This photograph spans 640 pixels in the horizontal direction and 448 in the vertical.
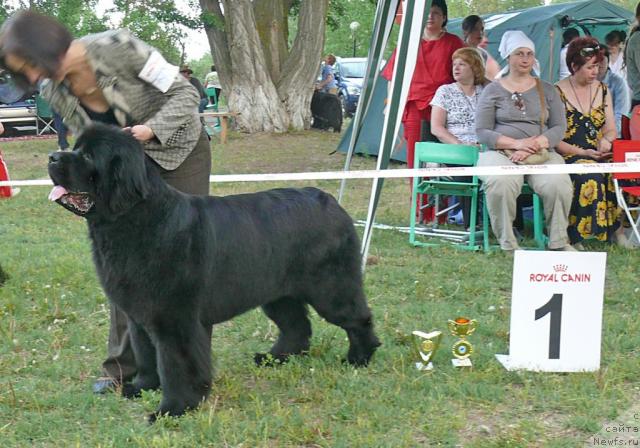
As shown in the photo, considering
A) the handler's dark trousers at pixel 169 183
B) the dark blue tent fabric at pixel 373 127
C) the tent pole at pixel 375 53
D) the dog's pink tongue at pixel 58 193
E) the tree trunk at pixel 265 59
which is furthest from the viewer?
the tree trunk at pixel 265 59

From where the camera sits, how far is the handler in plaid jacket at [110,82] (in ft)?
10.0

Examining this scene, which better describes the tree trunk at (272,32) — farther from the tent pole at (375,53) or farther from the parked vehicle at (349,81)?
the tent pole at (375,53)

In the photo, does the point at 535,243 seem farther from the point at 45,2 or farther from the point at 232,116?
the point at 45,2

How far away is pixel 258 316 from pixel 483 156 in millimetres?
2629

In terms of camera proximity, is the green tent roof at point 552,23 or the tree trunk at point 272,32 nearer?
the green tent roof at point 552,23

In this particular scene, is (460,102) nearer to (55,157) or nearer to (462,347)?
(462,347)

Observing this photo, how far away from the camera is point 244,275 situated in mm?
3428

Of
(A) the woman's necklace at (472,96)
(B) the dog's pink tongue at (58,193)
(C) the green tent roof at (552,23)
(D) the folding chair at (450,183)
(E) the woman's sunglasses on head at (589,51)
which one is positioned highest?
(C) the green tent roof at (552,23)

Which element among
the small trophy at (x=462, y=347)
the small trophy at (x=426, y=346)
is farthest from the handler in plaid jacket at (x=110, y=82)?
the small trophy at (x=462, y=347)

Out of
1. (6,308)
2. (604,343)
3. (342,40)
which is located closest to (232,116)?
(6,308)

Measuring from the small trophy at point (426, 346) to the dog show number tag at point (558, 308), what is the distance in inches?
15.2

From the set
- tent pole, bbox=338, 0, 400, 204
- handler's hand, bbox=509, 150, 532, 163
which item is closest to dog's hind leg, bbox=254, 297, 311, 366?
tent pole, bbox=338, 0, 400, 204

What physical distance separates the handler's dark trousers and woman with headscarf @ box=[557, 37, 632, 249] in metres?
3.89

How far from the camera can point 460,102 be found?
23.3 ft
